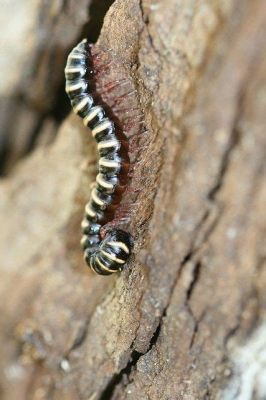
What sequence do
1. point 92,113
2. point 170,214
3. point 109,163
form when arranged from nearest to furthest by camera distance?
point 170,214
point 109,163
point 92,113

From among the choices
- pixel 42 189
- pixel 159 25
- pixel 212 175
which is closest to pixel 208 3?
pixel 159 25

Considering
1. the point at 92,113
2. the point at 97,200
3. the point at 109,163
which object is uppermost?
the point at 92,113

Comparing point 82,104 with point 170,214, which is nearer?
point 170,214

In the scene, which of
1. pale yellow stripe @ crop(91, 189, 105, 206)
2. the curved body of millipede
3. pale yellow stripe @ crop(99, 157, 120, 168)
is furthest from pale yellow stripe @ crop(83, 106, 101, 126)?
pale yellow stripe @ crop(91, 189, 105, 206)

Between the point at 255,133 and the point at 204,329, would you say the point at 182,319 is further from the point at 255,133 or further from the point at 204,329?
the point at 255,133

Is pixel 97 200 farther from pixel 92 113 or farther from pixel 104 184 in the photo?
pixel 92 113

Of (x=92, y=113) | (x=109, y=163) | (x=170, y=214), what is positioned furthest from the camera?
(x=92, y=113)

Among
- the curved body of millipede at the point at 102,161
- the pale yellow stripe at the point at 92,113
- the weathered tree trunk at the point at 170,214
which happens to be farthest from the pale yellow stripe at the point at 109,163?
the pale yellow stripe at the point at 92,113

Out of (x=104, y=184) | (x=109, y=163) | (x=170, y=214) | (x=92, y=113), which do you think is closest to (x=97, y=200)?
(x=104, y=184)
